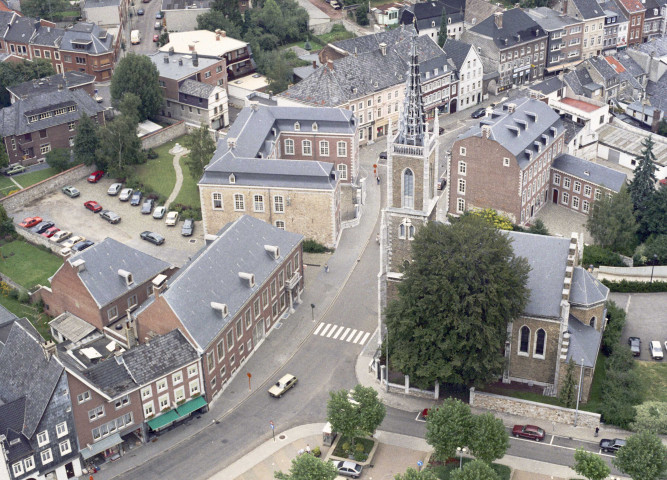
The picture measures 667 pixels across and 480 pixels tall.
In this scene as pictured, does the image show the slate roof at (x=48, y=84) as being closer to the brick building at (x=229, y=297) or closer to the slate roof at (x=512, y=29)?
the brick building at (x=229, y=297)

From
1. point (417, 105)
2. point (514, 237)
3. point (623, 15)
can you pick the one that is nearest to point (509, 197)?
point (514, 237)

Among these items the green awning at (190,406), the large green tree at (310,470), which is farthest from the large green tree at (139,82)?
the large green tree at (310,470)

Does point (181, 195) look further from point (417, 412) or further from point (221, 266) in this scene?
point (417, 412)

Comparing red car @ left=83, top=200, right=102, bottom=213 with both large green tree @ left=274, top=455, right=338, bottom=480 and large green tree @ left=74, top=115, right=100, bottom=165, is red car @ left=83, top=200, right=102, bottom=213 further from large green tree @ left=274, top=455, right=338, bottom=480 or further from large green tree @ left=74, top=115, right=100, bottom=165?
large green tree @ left=274, top=455, right=338, bottom=480

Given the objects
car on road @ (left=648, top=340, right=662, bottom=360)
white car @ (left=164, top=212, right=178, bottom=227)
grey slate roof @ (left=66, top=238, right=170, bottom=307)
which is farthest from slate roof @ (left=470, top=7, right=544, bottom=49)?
grey slate roof @ (left=66, top=238, right=170, bottom=307)

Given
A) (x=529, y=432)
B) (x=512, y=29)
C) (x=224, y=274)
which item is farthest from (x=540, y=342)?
(x=512, y=29)
